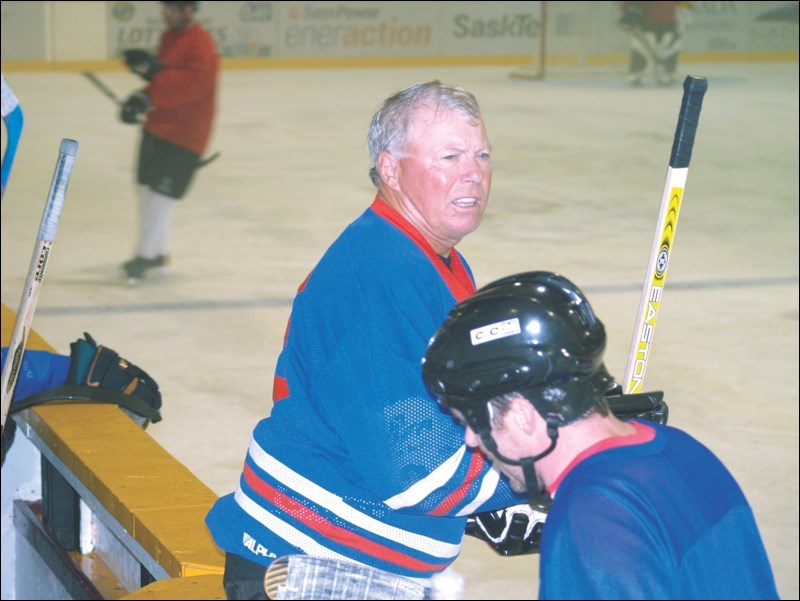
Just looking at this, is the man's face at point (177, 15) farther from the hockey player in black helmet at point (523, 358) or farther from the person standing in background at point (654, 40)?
the person standing in background at point (654, 40)

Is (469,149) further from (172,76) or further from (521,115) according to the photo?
(521,115)

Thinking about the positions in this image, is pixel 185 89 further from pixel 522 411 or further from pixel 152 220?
pixel 522 411

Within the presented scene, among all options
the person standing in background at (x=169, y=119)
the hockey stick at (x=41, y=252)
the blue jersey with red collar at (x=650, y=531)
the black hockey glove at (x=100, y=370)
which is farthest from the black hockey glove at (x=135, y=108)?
the blue jersey with red collar at (x=650, y=531)

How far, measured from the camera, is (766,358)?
22.8ft

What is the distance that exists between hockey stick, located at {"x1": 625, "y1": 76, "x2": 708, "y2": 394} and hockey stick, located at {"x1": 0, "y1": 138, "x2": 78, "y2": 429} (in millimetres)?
1113

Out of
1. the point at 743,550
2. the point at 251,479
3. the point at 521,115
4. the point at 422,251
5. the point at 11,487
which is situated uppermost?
the point at 422,251

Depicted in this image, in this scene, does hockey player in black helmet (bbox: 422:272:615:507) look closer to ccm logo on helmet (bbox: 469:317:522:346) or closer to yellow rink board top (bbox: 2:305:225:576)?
ccm logo on helmet (bbox: 469:317:522:346)

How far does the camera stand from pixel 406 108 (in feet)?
6.82

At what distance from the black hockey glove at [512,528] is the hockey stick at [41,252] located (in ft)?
3.54

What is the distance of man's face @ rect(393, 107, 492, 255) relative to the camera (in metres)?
2.08

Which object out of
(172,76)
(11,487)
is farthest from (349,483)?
(172,76)

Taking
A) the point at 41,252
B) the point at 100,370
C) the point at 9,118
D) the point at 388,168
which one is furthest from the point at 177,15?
the point at 388,168

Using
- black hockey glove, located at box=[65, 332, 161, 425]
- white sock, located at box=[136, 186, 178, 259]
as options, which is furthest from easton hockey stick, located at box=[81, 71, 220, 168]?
black hockey glove, located at box=[65, 332, 161, 425]

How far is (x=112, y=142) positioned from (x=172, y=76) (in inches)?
199
